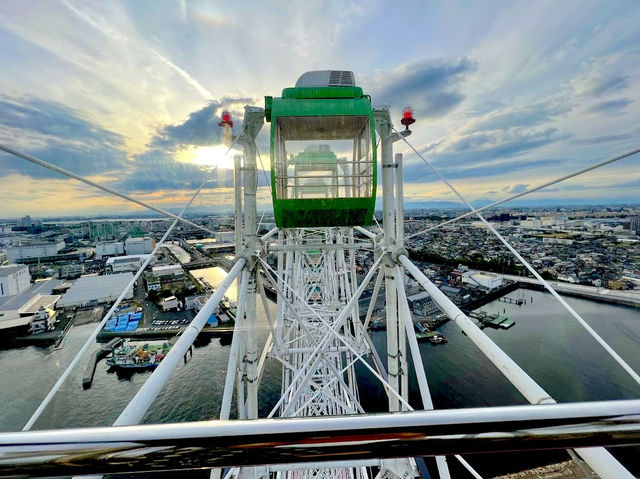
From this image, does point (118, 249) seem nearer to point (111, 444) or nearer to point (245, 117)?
point (245, 117)

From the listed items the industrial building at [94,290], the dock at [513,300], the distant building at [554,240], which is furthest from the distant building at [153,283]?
the distant building at [554,240]

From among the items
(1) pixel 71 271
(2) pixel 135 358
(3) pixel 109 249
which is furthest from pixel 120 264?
(2) pixel 135 358

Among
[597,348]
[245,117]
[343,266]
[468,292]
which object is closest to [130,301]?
[343,266]

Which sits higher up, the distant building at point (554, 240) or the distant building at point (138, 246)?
the distant building at point (138, 246)

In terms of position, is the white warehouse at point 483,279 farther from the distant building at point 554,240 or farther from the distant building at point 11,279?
the distant building at point 11,279

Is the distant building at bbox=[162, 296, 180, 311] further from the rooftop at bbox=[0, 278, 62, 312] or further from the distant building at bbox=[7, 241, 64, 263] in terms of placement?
the distant building at bbox=[7, 241, 64, 263]

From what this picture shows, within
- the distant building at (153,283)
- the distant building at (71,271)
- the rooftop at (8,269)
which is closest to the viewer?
the rooftop at (8,269)
